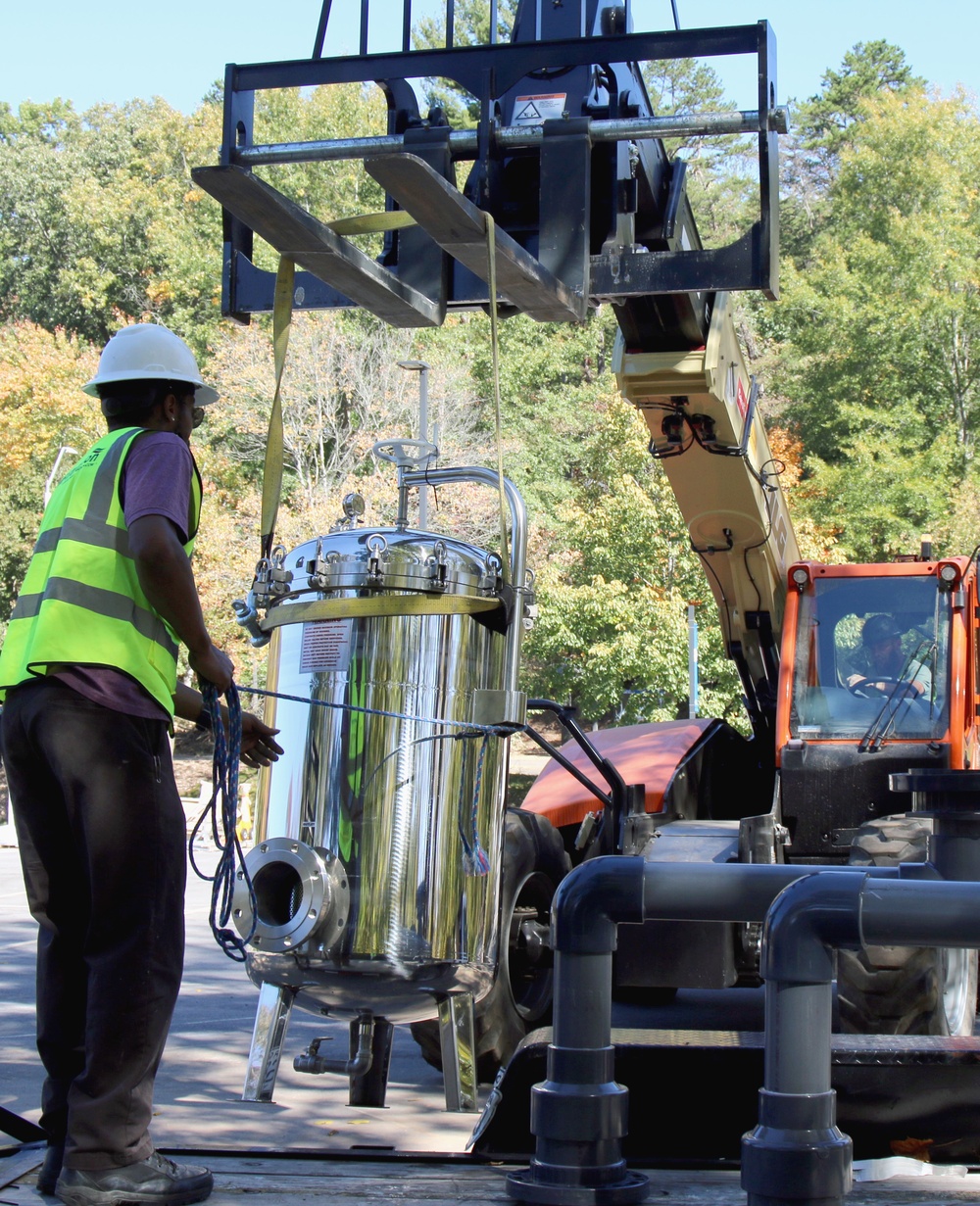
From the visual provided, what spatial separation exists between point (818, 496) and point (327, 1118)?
31.9 metres

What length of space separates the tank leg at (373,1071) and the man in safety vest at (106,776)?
73.4 inches

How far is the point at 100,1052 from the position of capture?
3.44 m

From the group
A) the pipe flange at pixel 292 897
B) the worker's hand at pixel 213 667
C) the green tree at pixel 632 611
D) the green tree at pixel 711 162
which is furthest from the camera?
the green tree at pixel 711 162

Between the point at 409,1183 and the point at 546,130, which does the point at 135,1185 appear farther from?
the point at 546,130

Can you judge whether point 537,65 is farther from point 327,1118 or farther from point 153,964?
point 327,1118

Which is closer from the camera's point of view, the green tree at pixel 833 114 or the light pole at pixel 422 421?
the light pole at pixel 422 421

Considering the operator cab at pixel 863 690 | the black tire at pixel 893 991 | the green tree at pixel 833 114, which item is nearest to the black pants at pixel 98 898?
the black tire at pixel 893 991

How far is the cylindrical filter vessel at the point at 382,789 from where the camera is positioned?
5.09 m

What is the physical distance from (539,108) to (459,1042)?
131 inches

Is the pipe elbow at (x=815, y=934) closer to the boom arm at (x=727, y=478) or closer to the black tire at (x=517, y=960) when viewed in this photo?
the black tire at (x=517, y=960)

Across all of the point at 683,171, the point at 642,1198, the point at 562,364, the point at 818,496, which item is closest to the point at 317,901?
the point at 642,1198

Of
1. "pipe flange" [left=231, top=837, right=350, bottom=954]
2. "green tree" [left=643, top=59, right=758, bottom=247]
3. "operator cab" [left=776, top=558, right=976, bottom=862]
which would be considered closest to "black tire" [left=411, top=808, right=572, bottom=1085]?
"pipe flange" [left=231, top=837, right=350, bottom=954]

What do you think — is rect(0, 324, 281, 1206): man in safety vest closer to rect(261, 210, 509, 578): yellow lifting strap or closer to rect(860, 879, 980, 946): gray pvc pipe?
rect(261, 210, 509, 578): yellow lifting strap

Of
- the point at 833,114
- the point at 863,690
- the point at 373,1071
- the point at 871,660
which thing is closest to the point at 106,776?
the point at 373,1071
